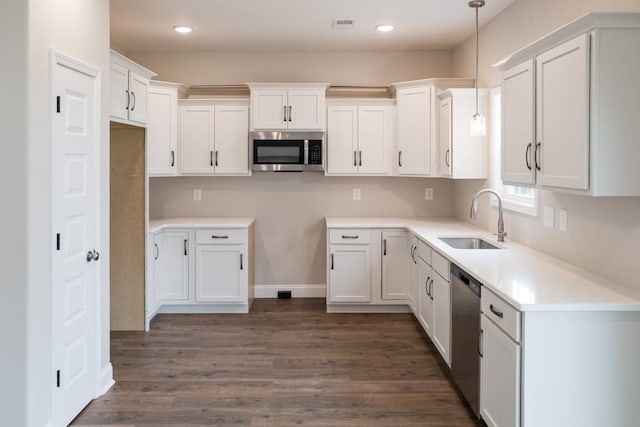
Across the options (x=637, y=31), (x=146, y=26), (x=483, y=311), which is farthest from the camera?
(x=146, y=26)

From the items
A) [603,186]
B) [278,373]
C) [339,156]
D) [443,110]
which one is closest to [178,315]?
[278,373]

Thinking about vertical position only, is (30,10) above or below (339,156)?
above

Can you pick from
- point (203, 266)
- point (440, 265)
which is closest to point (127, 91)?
point (203, 266)

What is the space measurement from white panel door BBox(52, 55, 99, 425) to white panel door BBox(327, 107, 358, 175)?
8.73 ft

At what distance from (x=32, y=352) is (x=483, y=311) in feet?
7.18

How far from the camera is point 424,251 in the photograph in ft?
13.7

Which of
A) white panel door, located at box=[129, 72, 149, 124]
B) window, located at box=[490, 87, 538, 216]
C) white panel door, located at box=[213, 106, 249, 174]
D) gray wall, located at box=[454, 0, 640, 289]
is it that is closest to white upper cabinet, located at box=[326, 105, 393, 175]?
white panel door, located at box=[213, 106, 249, 174]

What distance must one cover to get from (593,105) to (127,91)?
10.5ft

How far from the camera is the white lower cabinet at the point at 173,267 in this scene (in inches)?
195

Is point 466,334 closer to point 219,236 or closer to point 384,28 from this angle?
point 219,236

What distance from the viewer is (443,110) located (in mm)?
4781

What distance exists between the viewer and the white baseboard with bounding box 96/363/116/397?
329cm

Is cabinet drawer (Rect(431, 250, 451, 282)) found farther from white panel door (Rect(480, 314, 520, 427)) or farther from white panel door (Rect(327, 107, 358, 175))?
white panel door (Rect(327, 107, 358, 175))

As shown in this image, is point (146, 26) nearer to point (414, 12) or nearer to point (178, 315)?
point (414, 12)
